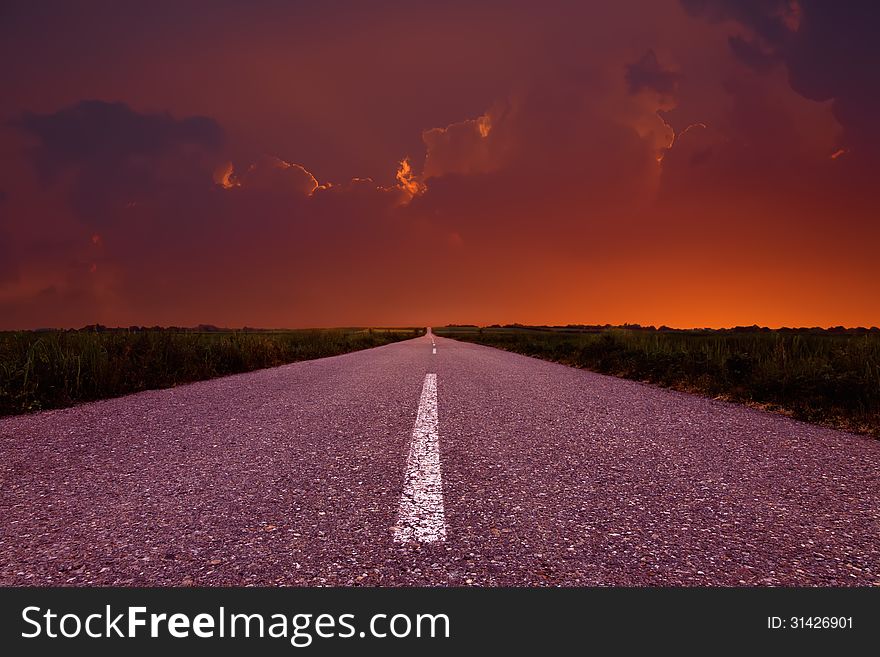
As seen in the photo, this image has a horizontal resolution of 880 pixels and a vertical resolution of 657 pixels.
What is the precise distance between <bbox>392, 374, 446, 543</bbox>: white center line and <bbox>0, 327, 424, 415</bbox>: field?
18.7ft

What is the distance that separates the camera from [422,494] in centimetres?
321

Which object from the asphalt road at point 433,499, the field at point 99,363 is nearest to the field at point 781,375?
the asphalt road at point 433,499

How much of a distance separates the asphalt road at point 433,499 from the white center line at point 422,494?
0.7 inches

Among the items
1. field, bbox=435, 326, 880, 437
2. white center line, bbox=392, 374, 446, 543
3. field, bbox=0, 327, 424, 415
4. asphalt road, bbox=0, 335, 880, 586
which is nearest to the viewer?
asphalt road, bbox=0, 335, 880, 586

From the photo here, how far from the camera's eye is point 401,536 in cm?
254

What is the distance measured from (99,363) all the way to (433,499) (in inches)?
310

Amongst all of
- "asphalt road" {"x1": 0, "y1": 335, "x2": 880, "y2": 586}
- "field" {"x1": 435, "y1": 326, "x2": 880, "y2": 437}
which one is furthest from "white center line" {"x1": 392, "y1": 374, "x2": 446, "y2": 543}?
"field" {"x1": 435, "y1": 326, "x2": 880, "y2": 437}

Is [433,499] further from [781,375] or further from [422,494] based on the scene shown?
[781,375]

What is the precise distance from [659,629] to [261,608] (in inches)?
62.5

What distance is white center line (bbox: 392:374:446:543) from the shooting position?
102 inches

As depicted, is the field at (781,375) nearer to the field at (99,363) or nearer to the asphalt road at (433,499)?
the asphalt road at (433,499)

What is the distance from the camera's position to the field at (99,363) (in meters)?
7.11

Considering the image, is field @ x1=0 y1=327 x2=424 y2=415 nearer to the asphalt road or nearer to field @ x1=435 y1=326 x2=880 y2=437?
the asphalt road

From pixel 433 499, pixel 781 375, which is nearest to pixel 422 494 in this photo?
pixel 433 499
